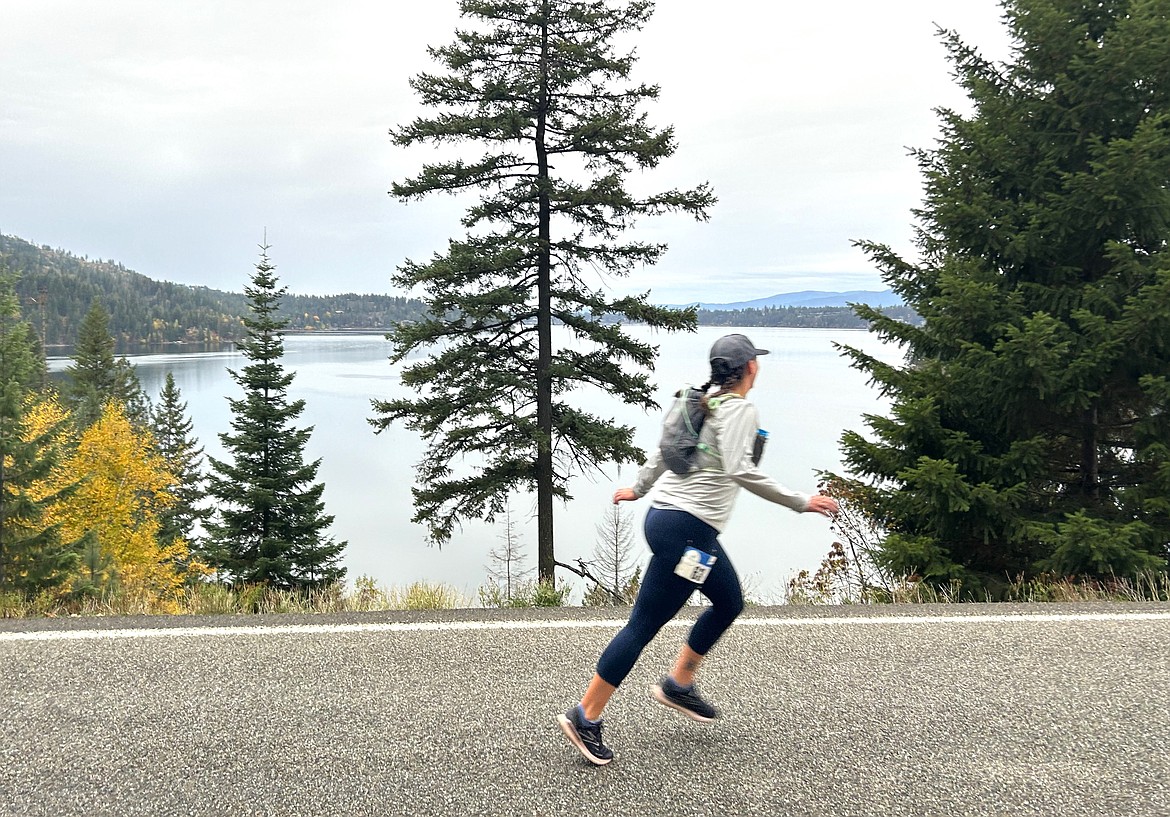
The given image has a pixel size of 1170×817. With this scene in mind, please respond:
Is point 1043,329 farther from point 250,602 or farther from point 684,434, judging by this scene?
point 250,602

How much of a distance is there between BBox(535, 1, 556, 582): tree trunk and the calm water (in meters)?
2.34

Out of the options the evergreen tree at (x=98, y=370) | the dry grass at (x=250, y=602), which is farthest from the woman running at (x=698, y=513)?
A: the evergreen tree at (x=98, y=370)

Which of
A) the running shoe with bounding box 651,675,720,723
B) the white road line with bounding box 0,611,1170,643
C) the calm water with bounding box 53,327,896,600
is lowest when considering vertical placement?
the calm water with bounding box 53,327,896,600

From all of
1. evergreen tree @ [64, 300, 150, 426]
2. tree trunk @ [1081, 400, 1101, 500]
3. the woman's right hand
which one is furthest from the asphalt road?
evergreen tree @ [64, 300, 150, 426]

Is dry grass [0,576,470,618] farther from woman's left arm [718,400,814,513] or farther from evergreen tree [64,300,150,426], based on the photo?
evergreen tree [64,300,150,426]

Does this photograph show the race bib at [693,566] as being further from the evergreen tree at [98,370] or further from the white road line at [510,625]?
the evergreen tree at [98,370]

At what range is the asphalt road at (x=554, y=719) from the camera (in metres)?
2.79

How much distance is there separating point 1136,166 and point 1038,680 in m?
6.30

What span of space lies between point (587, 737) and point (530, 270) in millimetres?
15010

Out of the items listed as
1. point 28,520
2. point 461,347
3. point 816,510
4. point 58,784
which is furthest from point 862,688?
point 28,520

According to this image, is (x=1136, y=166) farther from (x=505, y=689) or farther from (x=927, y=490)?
(x=505, y=689)

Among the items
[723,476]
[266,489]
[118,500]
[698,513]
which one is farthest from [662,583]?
[118,500]

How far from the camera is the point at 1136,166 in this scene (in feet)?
24.7

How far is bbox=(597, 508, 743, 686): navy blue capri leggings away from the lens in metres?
3.00
